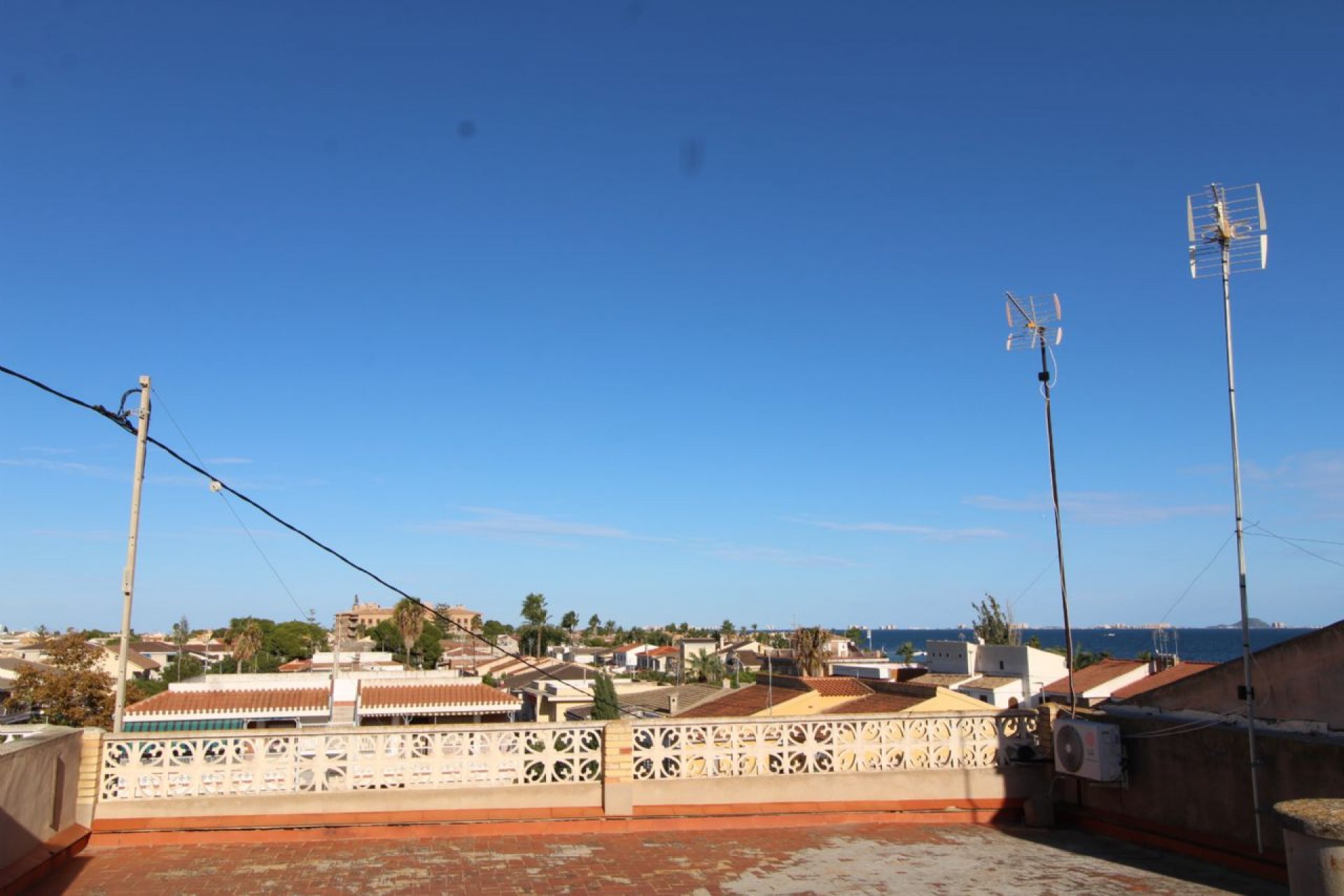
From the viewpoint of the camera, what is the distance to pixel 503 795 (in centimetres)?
887

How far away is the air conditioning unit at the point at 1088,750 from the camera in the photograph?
9.19 metres

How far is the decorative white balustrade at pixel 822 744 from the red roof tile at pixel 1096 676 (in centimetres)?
3748

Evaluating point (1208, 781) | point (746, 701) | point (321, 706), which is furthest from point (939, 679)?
point (1208, 781)

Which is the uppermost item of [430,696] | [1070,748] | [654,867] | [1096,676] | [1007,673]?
[1070,748]

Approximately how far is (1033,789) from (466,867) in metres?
6.22

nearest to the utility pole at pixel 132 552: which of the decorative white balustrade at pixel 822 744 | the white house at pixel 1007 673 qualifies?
the decorative white balustrade at pixel 822 744

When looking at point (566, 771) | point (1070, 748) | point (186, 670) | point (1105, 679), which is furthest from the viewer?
point (186, 670)

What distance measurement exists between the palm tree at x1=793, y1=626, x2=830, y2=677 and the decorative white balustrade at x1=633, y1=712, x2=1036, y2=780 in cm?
6123

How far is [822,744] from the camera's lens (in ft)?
32.2

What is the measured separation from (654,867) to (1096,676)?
4563 cm

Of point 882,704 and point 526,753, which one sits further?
point 882,704

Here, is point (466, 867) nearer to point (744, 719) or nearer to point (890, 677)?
point (744, 719)

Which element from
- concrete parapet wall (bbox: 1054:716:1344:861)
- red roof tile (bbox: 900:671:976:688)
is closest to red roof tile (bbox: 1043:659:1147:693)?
red roof tile (bbox: 900:671:976:688)

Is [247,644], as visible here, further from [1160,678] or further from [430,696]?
[1160,678]
